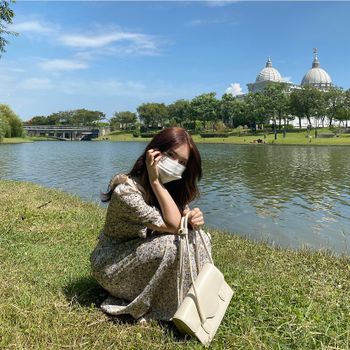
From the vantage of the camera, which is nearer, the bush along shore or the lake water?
the bush along shore

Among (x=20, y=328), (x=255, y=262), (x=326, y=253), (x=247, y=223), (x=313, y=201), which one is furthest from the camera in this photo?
(x=313, y=201)

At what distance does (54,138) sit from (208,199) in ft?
380

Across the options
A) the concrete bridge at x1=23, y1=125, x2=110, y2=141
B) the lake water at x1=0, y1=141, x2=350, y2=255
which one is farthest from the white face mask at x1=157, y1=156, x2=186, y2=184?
the concrete bridge at x1=23, y1=125, x2=110, y2=141

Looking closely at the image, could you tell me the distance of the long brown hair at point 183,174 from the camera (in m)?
3.54

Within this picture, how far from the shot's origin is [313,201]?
603 inches

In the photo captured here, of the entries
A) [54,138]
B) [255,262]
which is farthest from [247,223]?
[54,138]

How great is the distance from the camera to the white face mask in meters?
3.52

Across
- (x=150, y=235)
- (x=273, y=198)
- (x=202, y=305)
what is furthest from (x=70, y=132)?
(x=202, y=305)

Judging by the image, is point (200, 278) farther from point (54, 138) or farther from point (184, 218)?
point (54, 138)

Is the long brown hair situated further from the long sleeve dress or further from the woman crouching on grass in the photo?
the long sleeve dress

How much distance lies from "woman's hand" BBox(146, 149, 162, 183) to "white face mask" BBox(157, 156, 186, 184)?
0.12ft

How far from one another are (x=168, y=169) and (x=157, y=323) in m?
1.33

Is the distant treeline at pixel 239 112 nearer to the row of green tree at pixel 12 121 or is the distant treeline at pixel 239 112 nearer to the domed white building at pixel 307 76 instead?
the row of green tree at pixel 12 121

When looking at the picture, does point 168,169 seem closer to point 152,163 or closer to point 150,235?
point 152,163
